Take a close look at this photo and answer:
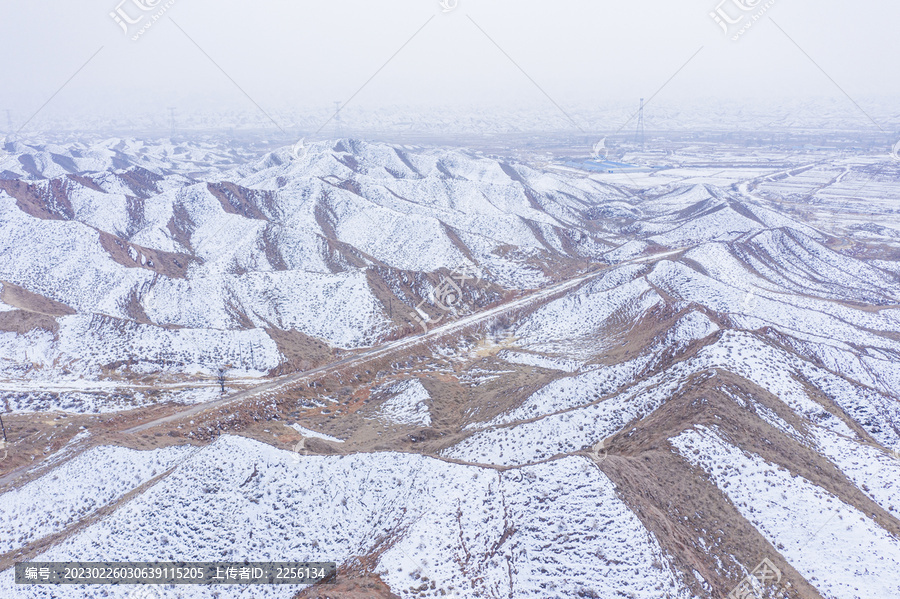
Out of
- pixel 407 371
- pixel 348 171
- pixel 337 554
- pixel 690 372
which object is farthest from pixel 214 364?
pixel 348 171

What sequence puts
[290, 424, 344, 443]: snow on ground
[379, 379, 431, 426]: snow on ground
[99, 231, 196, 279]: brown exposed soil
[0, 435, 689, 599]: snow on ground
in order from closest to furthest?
[0, 435, 689, 599]: snow on ground, [290, 424, 344, 443]: snow on ground, [379, 379, 431, 426]: snow on ground, [99, 231, 196, 279]: brown exposed soil

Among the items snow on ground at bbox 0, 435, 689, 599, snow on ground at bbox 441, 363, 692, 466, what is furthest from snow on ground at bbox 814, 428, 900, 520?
snow on ground at bbox 0, 435, 689, 599

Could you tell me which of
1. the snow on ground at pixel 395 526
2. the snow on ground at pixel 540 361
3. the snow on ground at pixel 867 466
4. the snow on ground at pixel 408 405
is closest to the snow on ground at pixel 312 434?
the snow on ground at pixel 408 405

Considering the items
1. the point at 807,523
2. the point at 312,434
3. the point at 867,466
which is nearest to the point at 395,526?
the point at 312,434

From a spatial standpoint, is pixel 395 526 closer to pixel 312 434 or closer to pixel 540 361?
pixel 312 434

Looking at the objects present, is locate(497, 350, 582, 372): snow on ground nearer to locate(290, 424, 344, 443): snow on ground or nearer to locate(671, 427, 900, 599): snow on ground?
locate(671, 427, 900, 599): snow on ground

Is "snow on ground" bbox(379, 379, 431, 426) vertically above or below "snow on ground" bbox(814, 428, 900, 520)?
above

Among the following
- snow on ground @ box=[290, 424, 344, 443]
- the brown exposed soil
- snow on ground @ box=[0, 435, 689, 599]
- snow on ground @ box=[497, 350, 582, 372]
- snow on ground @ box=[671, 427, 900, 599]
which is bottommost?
snow on ground @ box=[671, 427, 900, 599]
